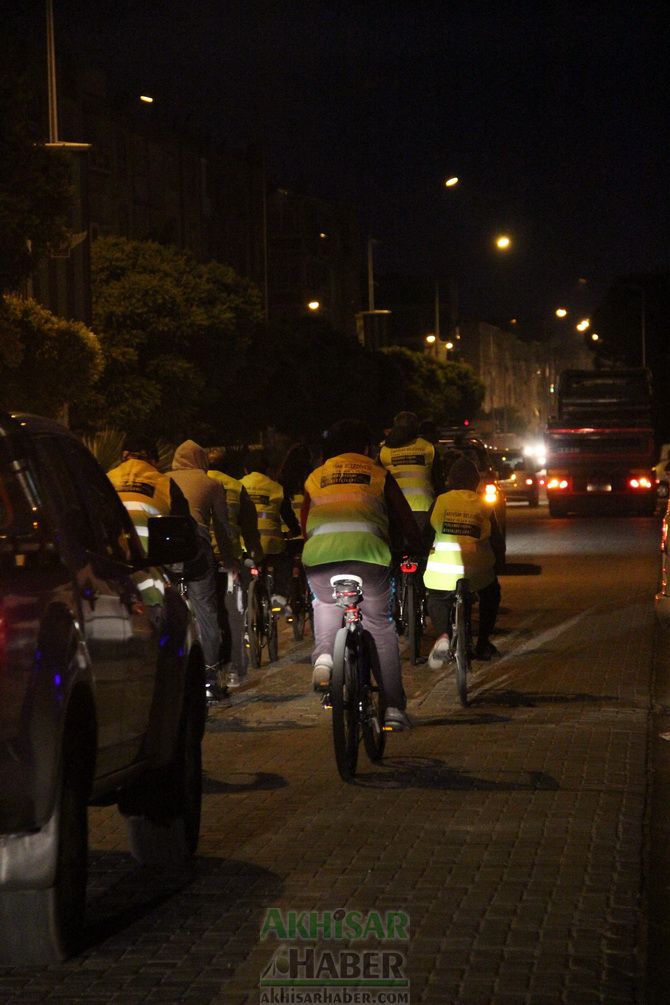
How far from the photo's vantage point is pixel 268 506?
17.2 m

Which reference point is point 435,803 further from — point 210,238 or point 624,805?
point 210,238

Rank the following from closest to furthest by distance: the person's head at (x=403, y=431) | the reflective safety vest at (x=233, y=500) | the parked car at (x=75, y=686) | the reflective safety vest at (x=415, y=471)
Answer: the parked car at (x=75, y=686)
the reflective safety vest at (x=233, y=500)
the reflective safety vest at (x=415, y=471)
the person's head at (x=403, y=431)

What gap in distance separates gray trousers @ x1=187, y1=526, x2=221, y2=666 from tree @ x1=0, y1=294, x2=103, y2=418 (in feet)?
63.3

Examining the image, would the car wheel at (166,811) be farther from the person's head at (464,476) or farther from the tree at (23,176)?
the tree at (23,176)

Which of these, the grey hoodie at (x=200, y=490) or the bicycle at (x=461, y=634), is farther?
the grey hoodie at (x=200, y=490)

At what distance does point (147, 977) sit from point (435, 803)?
328 cm

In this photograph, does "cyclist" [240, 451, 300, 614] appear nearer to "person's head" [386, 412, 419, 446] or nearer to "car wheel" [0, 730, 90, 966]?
"person's head" [386, 412, 419, 446]

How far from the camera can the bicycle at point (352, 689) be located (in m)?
Answer: 9.66

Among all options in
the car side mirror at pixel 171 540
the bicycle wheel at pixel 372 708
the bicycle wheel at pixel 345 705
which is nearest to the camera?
the car side mirror at pixel 171 540

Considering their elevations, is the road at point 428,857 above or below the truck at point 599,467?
below

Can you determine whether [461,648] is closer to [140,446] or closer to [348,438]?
[140,446]

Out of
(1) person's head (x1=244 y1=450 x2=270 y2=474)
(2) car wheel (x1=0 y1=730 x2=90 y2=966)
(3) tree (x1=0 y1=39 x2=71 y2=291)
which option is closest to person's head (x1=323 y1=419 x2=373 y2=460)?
(2) car wheel (x1=0 y1=730 x2=90 y2=966)

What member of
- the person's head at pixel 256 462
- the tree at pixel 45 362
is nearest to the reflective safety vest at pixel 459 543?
the person's head at pixel 256 462

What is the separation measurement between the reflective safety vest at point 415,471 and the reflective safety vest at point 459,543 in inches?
118
